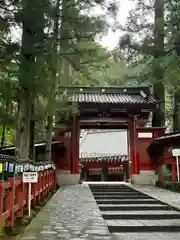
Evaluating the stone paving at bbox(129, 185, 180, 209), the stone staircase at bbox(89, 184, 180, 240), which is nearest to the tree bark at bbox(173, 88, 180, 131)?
the stone paving at bbox(129, 185, 180, 209)

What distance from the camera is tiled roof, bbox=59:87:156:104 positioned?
15.5 metres

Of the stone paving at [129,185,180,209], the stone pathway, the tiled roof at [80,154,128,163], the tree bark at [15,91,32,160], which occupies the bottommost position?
the stone paving at [129,185,180,209]

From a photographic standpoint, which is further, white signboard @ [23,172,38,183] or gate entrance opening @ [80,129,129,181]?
gate entrance opening @ [80,129,129,181]

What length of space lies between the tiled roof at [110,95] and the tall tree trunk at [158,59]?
0.54m

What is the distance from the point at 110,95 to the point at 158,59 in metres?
5.41

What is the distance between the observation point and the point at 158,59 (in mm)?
12023

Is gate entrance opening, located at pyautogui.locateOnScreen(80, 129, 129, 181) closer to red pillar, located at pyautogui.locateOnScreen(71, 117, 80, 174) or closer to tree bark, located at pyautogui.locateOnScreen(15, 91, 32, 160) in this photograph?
red pillar, located at pyautogui.locateOnScreen(71, 117, 80, 174)

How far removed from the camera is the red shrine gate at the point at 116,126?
14.9 m

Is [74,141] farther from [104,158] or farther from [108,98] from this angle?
[104,158]

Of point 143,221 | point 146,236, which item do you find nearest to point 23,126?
point 143,221

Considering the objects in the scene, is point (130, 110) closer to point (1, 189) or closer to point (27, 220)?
point (27, 220)

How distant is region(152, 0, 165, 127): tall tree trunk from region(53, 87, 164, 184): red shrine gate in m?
0.48

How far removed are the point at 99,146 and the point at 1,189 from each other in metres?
21.2

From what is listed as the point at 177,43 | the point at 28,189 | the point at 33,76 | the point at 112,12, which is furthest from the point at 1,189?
the point at 177,43
